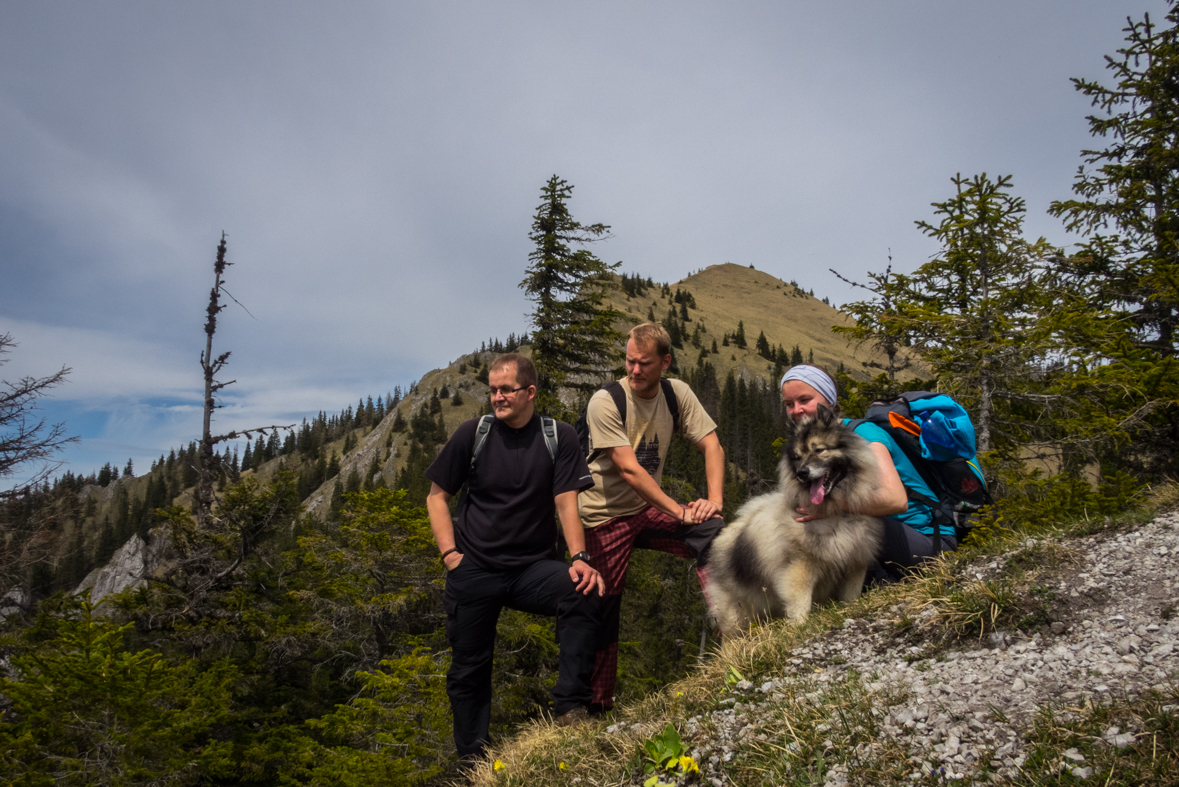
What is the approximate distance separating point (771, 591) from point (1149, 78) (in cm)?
1493

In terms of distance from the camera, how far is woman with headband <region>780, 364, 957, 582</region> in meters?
4.05

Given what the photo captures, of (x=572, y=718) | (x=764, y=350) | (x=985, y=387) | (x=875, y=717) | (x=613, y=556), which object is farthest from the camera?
(x=764, y=350)

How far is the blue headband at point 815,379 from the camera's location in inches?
163

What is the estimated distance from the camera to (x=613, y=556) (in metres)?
4.32

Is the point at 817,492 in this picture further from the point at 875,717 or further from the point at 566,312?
the point at 566,312

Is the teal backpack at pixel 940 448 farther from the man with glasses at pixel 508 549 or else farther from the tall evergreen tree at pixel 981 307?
the tall evergreen tree at pixel 981 307

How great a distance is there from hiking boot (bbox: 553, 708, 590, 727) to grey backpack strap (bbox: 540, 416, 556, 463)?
5.46 ft

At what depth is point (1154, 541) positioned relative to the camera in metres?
3.12

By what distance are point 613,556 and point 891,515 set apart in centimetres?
200

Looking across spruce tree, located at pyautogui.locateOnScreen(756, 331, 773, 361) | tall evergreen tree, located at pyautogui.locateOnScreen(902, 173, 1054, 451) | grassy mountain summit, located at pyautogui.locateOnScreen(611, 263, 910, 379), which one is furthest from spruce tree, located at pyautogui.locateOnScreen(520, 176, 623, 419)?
spruce tree, located at pyautogui.locateOnScreen(756, 331, 773, 361)

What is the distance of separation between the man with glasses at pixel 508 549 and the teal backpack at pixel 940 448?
89.3 inches

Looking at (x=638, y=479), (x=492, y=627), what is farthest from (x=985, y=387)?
(x=492, y=627)

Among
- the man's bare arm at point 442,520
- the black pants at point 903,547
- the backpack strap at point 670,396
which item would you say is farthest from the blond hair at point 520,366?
the black pants at point 903,547

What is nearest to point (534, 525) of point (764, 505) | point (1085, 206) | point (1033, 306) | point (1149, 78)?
point (764, 505)
